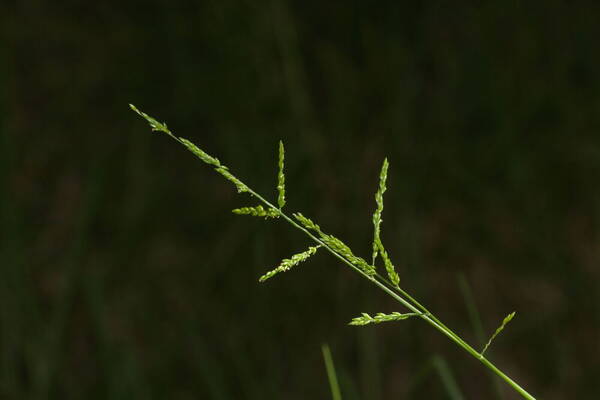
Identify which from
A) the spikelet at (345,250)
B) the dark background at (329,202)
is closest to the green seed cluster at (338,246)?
the spikelet at (345,250)

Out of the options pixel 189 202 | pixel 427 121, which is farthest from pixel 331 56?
pixel 189 202

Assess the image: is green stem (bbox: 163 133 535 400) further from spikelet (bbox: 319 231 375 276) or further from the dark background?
the dark background

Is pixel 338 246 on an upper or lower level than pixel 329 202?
upper

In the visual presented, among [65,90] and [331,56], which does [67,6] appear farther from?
[331,56]

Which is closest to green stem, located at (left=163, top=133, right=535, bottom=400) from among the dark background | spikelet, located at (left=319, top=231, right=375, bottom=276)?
spikelet, located at (left=319, top=231, right=375, bottom=276)

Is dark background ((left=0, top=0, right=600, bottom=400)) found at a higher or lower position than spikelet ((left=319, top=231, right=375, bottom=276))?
lower

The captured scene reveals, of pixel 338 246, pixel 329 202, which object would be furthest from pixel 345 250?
pixel 329 202

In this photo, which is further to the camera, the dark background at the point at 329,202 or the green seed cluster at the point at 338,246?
the dark background at the point at 329,202

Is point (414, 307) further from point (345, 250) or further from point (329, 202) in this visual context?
point (329, 202)

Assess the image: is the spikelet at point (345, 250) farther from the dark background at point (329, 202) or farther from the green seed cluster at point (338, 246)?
the dark background at point (329, 202)

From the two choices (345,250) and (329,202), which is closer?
(345,250)
